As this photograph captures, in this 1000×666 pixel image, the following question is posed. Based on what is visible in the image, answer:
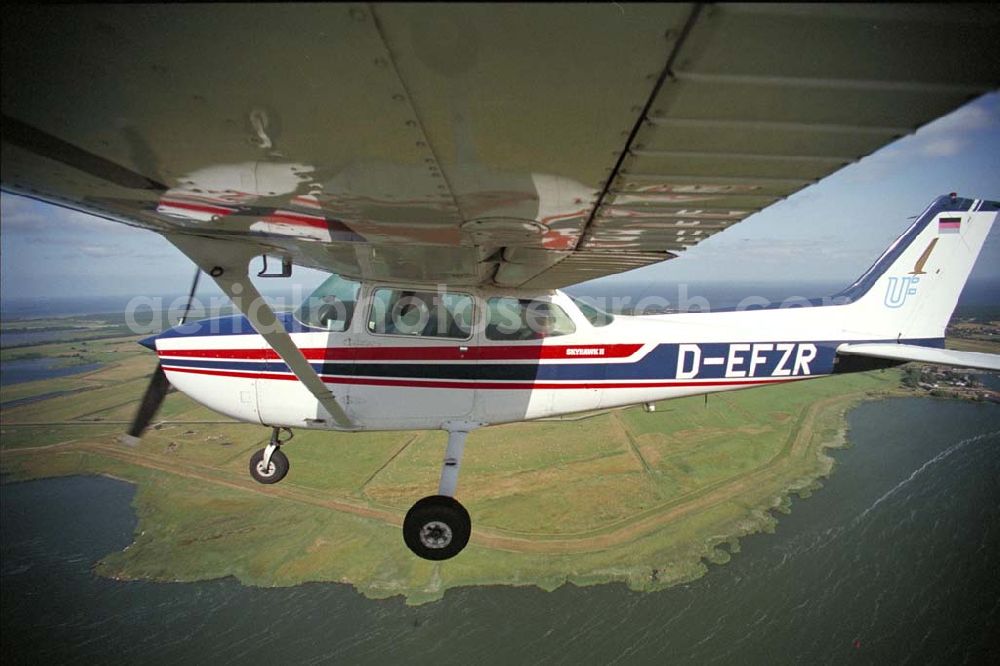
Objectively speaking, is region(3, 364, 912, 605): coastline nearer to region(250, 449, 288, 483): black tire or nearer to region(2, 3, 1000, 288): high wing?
region(250, 449, 288, 483): black tire

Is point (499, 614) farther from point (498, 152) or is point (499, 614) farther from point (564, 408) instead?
point (498, 152)

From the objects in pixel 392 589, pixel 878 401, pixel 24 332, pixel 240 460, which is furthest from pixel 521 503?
pixel 24 332

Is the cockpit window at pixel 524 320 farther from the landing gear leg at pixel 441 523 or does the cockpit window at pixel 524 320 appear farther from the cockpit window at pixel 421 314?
the landing gear leg at pixel 441 523

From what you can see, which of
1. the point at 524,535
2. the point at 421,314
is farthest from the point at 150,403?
the point at 524,535

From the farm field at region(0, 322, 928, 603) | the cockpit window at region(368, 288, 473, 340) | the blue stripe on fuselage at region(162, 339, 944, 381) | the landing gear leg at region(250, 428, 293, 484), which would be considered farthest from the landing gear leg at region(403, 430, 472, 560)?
the farm field at region(0, 322, 928, 603)

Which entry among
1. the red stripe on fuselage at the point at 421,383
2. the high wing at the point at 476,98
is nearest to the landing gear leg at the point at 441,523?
the red stripe on fuselage at the point at 421,383

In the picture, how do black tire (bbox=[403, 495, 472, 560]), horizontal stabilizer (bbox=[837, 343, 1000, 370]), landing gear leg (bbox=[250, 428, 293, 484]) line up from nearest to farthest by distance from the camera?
black tire (bbox=[403, 495, 472, 560]) < horizontal stabilizer (bbox=[837, 343, 1000, 370]) < landing gear leg (bbox=[250, 428, 293, 484])
